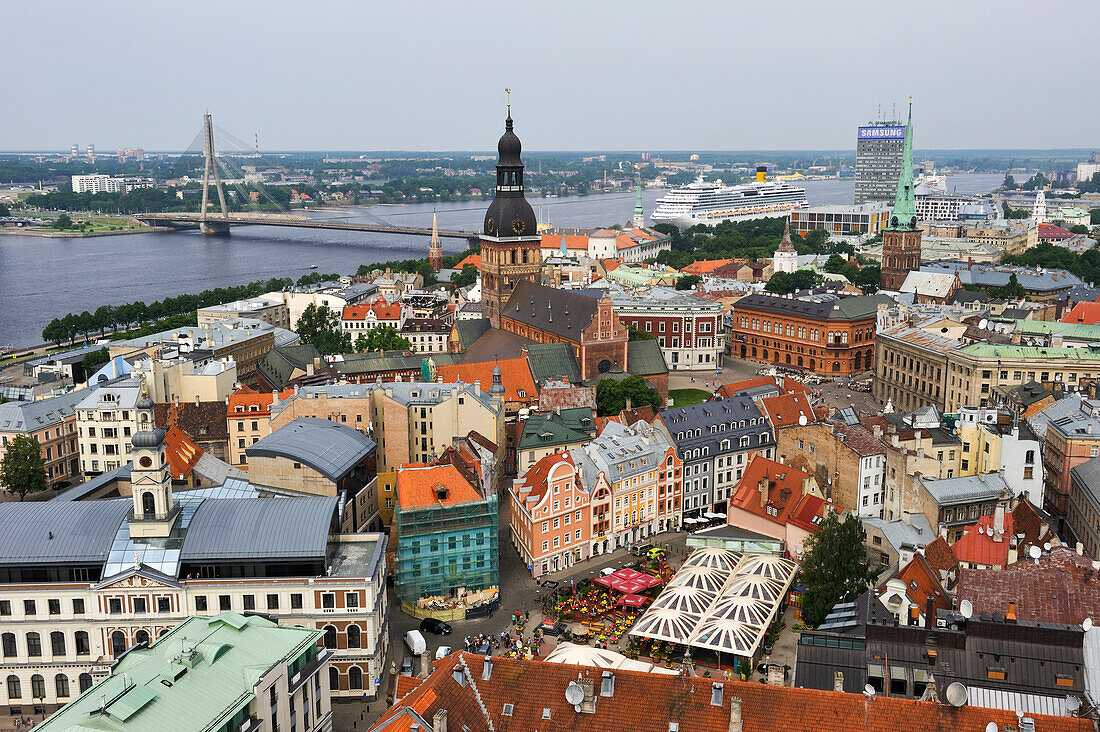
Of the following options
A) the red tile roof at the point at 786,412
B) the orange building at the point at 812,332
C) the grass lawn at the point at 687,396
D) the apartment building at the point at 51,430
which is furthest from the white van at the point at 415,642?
the orange building at the point at 812,332

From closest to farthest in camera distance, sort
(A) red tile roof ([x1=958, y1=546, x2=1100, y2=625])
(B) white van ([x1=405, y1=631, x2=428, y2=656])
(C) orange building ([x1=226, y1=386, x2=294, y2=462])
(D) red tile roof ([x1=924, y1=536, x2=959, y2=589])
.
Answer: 1. (A) red tile roof ([x1=958, y1=546, x2=1100, y2=625])
2. (B) white van ([x1=405, y1=631, x2=428, y2=656])
3. (D) red tile roof ([x1=924, y1=536, x2=959, y2=589])
4. (C) orange building ([x1=226, y1=386, x2=294, y2=462])

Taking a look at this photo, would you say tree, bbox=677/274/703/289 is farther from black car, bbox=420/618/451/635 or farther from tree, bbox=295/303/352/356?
black car, bbox=420/618/451/635

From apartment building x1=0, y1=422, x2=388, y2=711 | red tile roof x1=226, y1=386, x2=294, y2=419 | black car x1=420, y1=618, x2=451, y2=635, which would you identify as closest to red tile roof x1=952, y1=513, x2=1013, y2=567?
black car x1=420, y1=618, x2=451, y2=635

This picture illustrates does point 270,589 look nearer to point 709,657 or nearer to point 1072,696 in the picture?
point 709,657

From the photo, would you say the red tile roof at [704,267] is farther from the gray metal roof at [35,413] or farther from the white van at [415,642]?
the white van at [415,642]

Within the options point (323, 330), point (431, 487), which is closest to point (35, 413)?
point (431, 487)

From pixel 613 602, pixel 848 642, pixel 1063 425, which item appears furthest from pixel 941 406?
pixel 848 642
